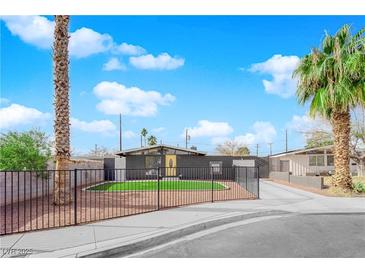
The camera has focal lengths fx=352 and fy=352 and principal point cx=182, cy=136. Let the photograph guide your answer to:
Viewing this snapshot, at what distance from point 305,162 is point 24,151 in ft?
90.8

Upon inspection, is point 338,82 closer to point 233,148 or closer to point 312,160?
point 312,160

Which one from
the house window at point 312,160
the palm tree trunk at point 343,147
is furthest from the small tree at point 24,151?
the house window at point 312,160

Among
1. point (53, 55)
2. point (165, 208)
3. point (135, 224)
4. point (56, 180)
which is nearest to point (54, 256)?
point (135, 224)

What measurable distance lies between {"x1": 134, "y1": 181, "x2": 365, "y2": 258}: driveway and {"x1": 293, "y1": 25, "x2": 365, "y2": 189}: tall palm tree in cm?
577

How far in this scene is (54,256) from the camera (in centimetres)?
608

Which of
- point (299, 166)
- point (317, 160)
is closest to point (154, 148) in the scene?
point (299, 166)

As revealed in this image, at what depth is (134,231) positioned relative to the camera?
26.3ft

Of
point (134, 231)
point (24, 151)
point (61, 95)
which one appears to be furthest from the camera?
point (24, 151)

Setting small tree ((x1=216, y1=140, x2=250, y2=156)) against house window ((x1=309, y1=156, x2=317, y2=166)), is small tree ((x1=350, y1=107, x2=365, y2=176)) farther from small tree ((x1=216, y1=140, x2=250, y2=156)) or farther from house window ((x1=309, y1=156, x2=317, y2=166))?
small tree ((x1=216, y1=140, x2=250, y2=156))

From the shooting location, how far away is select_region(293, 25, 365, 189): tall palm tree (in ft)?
52.4

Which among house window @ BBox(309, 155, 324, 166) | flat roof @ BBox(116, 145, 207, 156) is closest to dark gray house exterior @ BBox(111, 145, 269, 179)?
flat roof @ BBox(116, 145, 207, 156)
